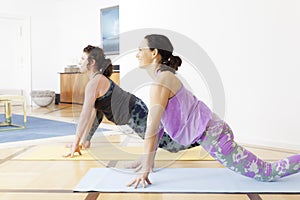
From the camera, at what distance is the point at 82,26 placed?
6.83 m

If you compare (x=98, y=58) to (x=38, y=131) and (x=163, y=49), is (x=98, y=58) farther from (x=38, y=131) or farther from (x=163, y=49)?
(x=38, y=131)

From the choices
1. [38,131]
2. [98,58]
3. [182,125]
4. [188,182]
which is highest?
[98,58]

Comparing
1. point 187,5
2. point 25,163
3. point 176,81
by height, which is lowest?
point 25,163

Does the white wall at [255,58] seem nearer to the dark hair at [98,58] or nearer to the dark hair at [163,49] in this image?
the dark hair at [98,58]

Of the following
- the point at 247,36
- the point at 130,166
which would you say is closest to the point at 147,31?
the point at 247,36

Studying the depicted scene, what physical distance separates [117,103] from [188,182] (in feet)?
2.81

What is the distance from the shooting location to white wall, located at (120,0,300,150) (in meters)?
2.72

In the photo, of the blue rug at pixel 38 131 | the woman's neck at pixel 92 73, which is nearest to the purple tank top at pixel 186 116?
the woman's neck at pixel 92 73

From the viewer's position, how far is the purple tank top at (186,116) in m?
1.75

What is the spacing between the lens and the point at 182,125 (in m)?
1.79

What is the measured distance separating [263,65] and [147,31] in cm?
119

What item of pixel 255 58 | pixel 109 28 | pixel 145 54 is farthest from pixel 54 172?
pixel 109 28

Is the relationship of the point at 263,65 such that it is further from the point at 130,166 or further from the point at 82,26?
the point at 82,26

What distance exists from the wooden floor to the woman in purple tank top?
0.19 metres
